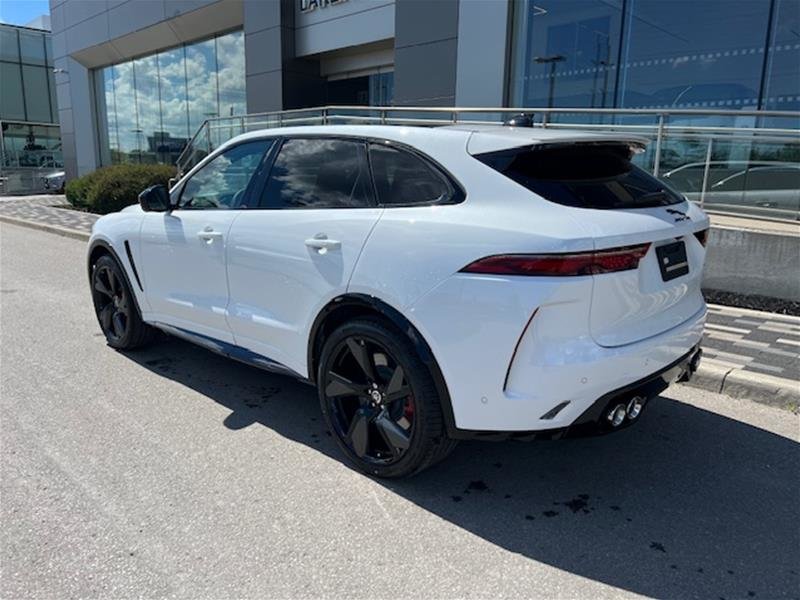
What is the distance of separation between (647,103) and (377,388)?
9.39 m

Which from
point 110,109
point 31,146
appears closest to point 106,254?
point 110,109

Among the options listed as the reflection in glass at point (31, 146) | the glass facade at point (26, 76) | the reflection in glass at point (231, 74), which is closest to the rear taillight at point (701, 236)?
the reflection in glass at point (231, 74)

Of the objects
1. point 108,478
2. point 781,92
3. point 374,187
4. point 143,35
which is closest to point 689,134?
point 781,92

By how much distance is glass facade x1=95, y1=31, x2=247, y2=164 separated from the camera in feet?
67.3

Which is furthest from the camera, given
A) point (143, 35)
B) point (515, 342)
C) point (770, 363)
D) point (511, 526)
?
point (143, 35)

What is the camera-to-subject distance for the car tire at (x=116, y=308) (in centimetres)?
506

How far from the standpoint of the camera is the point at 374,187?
325 centimetres

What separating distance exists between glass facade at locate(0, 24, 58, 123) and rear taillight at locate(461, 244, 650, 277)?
45290mm

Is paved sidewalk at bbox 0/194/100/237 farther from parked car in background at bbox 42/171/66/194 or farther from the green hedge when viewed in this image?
parked car in background at bbox 42/171/66/194

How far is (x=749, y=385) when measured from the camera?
4.35 metres

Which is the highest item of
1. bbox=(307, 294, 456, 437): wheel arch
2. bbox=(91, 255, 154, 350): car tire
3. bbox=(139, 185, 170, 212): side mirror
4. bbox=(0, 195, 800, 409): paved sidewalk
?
bbox=(139, 185, 170, 212): side mirror

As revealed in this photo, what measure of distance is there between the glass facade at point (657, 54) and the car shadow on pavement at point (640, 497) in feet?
24.8

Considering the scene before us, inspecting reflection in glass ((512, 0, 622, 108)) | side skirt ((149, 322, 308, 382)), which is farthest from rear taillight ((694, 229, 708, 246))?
reflection in glass ((512, 0, 622, 108))

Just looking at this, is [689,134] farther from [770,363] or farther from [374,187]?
[374,187]
